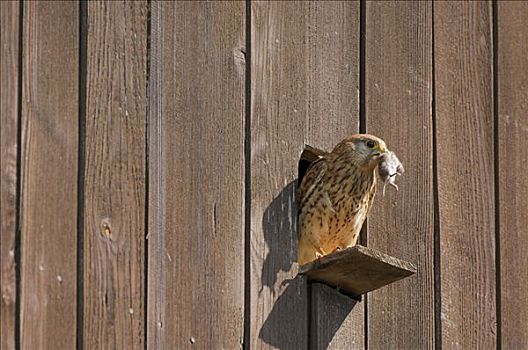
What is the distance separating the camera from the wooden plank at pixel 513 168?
5.97 meters

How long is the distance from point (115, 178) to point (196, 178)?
1.00 feet

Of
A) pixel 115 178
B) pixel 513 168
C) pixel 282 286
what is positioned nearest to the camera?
pixel 115 178

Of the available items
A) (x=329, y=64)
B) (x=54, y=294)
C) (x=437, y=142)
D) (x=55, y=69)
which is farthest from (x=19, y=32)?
(x=437, y=142)

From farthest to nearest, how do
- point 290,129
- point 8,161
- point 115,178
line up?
point 290,129 < point 115,178 < point 8,161

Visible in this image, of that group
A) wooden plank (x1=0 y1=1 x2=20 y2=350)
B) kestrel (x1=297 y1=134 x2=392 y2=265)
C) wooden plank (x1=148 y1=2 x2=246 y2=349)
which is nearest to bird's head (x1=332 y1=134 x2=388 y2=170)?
kestrel (x1=297 y1=134 x2=392 y2=265)

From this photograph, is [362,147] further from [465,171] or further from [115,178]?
[115,178]

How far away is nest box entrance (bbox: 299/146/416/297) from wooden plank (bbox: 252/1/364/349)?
6 cm

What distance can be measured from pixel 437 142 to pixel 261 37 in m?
0.72

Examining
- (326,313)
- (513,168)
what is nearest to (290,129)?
(326,313)

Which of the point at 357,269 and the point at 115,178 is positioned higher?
the point at 115,178

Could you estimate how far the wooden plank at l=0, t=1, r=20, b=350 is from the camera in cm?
482

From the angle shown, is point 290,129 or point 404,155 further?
point 404,155

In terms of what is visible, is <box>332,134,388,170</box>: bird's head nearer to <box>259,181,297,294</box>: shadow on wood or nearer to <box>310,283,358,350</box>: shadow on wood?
<box>259,181,297,294</box>: shadow on wood

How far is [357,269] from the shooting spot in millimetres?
5398
